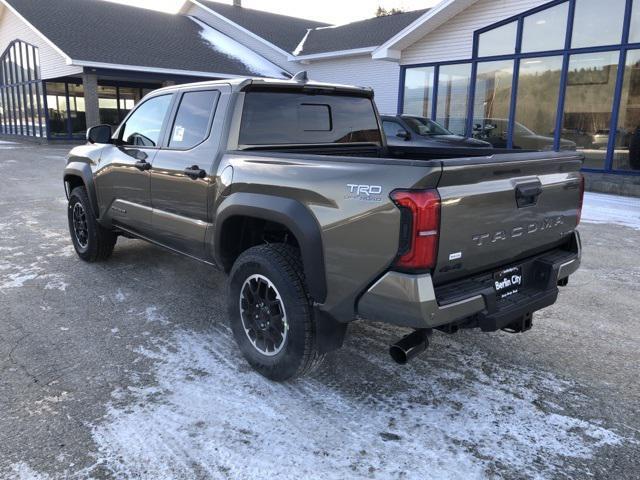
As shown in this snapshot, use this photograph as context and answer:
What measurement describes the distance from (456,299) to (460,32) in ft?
46.6

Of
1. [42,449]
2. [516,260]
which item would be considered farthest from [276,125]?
[42,449]

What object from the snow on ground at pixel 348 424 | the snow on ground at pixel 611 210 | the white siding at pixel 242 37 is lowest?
the snow on ground at pixel 348 424

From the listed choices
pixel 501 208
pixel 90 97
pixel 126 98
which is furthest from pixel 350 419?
pixel 126 98

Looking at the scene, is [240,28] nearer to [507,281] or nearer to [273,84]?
[273,84]

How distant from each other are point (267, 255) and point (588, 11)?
12.2 meters

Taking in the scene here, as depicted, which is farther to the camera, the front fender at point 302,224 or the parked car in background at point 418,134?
the parked car in background at point 418,134

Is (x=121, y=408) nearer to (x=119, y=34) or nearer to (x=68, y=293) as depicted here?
(x=68, y=293)

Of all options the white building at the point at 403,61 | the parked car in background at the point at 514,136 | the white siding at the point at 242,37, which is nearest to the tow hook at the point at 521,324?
the white building at the point at 403,61

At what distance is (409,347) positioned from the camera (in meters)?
2.86

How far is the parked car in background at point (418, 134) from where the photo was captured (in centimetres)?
1202

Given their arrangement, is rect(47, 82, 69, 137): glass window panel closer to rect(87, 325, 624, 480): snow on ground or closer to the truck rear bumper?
rect(87, 325, 624, 480): snow on ground

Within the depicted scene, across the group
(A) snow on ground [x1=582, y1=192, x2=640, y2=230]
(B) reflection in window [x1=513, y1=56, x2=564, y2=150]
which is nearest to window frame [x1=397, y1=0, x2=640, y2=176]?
(B) reflection in window [x1=513, y1=56, x2=564, y2=150]

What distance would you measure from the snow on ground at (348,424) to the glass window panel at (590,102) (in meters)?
10.5

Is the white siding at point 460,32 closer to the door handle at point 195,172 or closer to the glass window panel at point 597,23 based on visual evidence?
the glass window panel at point 597,23
